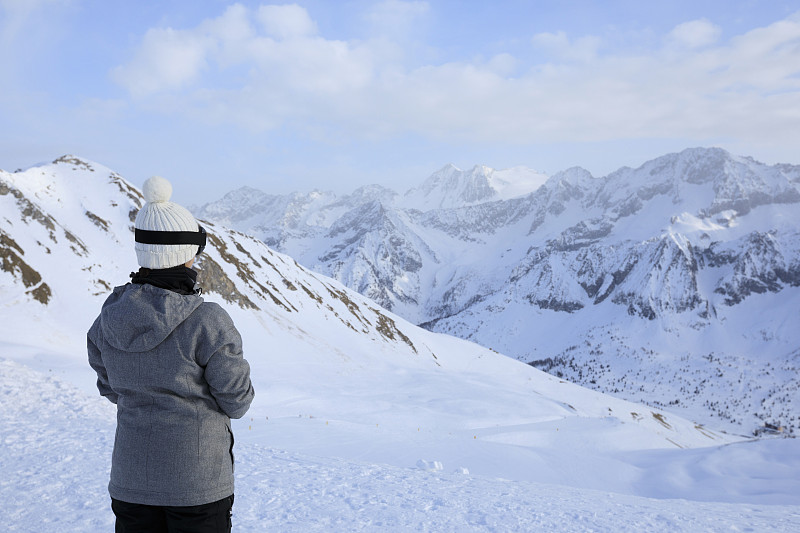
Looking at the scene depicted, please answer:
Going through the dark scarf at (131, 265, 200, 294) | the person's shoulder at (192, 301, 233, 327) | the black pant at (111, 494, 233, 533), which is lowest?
the black pant at (111, 494, 233, 533)

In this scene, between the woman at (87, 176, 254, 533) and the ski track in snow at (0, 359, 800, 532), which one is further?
the ski track in snow at (0, 359, 800, 532)

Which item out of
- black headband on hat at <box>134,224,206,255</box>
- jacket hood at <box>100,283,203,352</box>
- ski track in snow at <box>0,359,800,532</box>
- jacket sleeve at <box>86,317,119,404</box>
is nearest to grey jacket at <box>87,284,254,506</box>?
jacket hood at <box>100,283,203,352</box>

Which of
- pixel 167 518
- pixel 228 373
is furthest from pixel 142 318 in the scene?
pixel 167 518

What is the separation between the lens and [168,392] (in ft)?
10.8

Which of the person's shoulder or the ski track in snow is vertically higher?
the person's shoulder

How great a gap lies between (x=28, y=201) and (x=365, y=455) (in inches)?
1722

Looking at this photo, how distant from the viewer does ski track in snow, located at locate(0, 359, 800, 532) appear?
7.94m

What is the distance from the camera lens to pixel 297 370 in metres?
42.4

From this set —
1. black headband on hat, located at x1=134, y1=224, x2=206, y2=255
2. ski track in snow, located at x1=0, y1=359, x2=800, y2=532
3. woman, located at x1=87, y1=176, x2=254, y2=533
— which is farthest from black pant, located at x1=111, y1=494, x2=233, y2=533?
ski track in snow, located at x1=0, y1=359, x2=800, y2=532

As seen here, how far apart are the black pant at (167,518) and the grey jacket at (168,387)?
76 millimetres

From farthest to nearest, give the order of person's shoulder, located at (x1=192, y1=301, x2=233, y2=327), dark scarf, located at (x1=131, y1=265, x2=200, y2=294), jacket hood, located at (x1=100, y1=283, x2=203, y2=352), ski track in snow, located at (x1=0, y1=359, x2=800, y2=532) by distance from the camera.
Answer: ski track in snow, located at (x1=0, y1=359, x2=800, y2=532)
dark scarf, located at (x1=131, y1=265, x2=200, y2=294)
person's shoulder, located at (x1=192, y1=301, x2=233, y2=327)
jacket hood, located at (x1=100, y1=283, x2=203, y2=352)

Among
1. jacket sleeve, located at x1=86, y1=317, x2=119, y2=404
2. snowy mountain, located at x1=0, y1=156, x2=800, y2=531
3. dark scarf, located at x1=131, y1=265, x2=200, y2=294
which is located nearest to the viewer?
dark scarf, located at x1=131, y1=265, x2=200, y2=294

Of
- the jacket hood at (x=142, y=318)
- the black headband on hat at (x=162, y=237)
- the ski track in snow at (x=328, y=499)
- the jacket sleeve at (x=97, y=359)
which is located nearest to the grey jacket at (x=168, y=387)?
the jacket hood at (x=142, y=318)

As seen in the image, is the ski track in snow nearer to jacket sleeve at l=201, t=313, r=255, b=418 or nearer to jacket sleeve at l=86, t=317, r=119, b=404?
jacket sleeve at l=86, t=317, r=119, b=404
